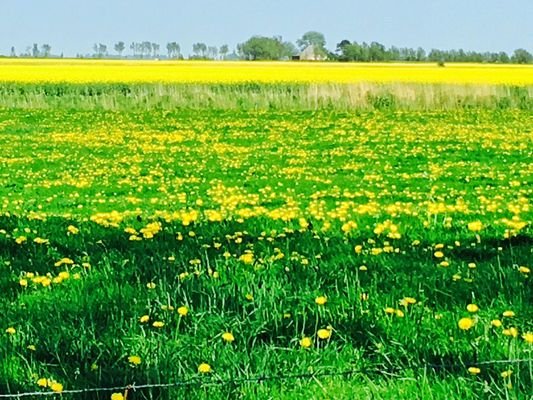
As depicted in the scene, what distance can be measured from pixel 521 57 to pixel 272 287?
357 feet

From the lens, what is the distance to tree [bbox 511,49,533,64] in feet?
344

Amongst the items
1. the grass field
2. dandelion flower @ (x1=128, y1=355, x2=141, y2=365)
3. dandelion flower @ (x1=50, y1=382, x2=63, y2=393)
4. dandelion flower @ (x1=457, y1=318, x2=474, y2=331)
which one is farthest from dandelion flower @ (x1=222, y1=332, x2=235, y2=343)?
dandelion flower @ (x1=457, y1=318, x2=474, y2=331)

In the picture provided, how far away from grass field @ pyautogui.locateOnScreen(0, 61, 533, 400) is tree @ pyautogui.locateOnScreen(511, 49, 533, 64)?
98.5 meters

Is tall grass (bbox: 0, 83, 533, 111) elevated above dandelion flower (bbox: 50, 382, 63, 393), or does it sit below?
below

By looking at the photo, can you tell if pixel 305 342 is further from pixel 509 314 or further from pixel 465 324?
pixel 509 314

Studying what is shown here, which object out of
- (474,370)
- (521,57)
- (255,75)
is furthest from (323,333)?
(521,57)

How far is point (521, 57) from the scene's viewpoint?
4151 inches

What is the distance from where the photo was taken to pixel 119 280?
5102mm

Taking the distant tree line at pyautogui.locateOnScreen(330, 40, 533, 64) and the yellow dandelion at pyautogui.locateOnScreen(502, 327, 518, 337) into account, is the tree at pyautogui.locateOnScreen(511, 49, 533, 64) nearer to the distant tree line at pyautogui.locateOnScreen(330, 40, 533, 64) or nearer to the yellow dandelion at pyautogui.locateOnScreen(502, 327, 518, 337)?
the distant tree line at pyautogui.locateOnScreen(330, 40, 533, 64)

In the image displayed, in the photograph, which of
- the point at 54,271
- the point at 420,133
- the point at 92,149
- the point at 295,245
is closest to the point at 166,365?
the point at 54,271

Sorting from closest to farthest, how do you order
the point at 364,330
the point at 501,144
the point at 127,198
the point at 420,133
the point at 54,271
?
1. the point at 364,330
2. the point at 54,271
3. the point at 127,198
4. the point at 501,144
5. the point at 420,133

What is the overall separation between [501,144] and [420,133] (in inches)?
133

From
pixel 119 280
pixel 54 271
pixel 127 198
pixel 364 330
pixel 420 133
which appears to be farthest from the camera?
pixel 420 133

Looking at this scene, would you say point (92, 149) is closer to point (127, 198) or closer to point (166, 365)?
point (127, 198)
